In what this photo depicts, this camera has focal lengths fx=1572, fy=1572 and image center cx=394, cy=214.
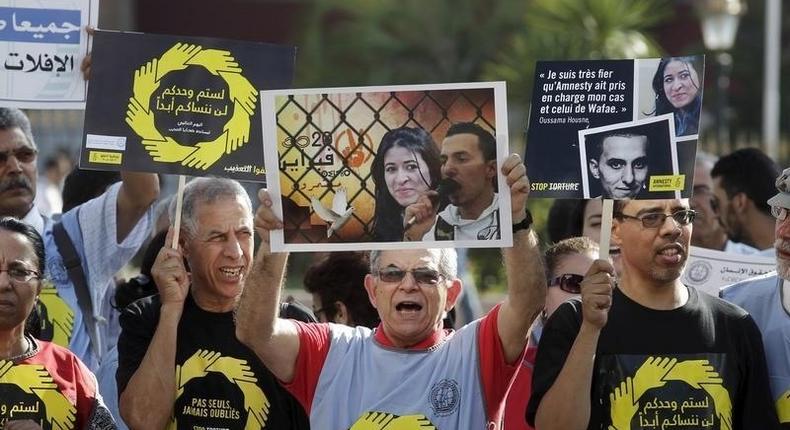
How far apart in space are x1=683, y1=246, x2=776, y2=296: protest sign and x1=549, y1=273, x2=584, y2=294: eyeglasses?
2.25 feet

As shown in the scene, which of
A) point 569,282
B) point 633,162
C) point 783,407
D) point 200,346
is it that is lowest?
point 783,407

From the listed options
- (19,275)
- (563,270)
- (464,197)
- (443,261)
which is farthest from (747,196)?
(19,275)

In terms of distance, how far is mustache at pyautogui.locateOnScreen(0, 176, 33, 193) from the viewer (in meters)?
6.75

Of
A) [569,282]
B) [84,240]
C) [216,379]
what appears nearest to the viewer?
[216,379]

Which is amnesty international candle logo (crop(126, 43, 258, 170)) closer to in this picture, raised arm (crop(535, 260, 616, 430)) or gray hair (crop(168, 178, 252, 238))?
gray hair (crop(168, 178, 252, 238))

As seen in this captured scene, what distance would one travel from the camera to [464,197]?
5.24m

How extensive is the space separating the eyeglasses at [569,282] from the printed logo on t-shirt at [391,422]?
4.04 ft

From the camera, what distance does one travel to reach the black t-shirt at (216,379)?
5.56 m

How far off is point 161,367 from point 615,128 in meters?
1.78

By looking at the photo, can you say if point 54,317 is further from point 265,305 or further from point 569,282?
point 569,282

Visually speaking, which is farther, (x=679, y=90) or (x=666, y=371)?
(x=679, y=90)

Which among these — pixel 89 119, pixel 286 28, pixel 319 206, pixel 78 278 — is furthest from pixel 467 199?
pixel 286 28

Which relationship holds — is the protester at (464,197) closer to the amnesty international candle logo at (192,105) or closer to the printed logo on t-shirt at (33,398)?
the amnesty international candle logo at (192,105)

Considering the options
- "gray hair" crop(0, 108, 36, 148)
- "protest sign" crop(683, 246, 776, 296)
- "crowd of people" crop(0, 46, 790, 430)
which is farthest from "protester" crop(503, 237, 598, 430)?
"gray hair" crop(0, 108, 36, 148)
